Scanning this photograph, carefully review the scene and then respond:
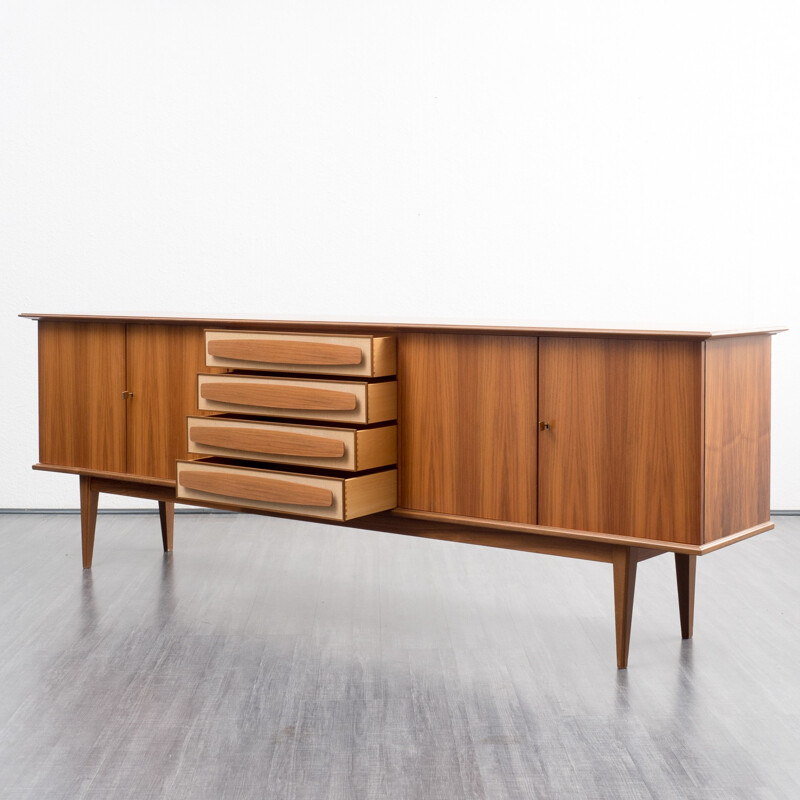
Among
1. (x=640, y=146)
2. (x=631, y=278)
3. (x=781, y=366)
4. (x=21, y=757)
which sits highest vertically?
(x=640, y=146)

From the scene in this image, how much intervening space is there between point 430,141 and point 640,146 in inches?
33.6

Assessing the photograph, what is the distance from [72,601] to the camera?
3.22 meters

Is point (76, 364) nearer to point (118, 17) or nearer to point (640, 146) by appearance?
point (118, 17)

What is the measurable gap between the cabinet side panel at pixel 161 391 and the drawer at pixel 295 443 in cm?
23

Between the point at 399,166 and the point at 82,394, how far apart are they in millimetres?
1787

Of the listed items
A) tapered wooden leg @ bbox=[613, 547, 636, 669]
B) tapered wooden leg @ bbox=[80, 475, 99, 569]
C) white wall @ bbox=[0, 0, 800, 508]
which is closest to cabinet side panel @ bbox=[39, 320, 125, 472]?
tapered wooden leg @ bbox=[80, 475, 99, 569]

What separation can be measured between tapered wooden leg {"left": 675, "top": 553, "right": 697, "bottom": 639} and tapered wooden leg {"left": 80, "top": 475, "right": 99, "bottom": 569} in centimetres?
185

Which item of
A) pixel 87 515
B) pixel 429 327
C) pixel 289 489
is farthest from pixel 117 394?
pixel 429 327

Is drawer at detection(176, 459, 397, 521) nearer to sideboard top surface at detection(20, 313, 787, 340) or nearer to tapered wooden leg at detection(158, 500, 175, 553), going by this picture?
sideboard top surface at detection(20, 313, 787, 340)

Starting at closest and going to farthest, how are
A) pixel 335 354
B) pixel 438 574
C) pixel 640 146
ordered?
pixel 335 354 → pixel 438 574 → pixel 640 146

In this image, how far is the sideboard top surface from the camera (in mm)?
2352

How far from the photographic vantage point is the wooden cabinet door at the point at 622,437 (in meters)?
2.36

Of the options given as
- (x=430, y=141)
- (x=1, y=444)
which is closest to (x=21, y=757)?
(x=1, y=444)

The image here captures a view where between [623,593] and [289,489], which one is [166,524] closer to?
[289,489]
